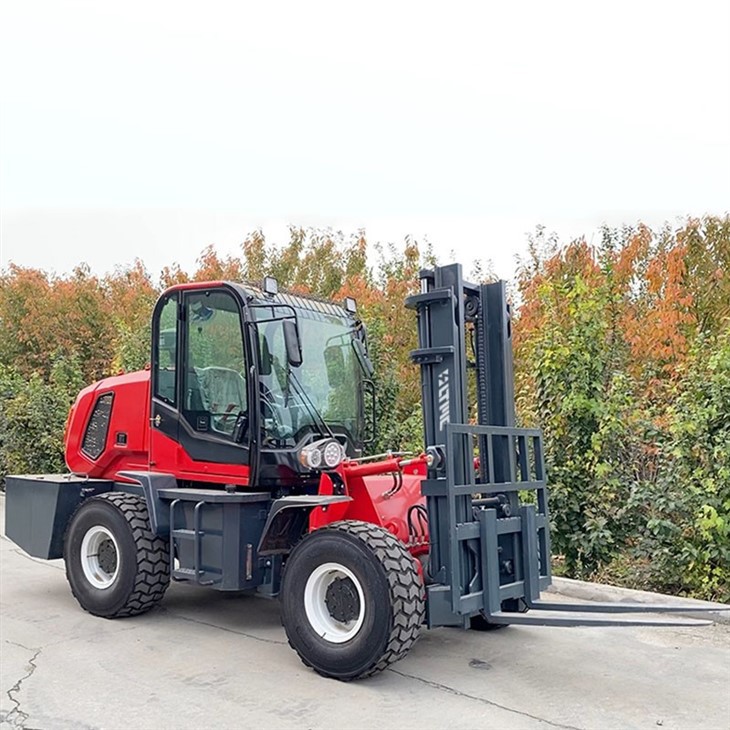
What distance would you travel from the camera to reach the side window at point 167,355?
660 centimetres

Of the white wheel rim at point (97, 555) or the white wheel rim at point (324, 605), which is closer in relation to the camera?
the white wheel rim at point (324, 605)

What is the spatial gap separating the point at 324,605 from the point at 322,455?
1075 mm

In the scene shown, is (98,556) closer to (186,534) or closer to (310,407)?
(186,534)

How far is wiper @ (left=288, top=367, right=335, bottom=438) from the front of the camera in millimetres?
6078

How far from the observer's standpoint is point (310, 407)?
618cm

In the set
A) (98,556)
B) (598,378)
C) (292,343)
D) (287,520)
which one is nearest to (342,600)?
(287,520)

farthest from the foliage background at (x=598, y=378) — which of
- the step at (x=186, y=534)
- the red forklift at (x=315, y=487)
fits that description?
the step at (x=186, y=534)

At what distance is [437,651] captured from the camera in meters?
5.67

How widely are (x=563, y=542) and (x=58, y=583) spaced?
486 centimetres

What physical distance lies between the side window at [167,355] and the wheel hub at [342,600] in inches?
87.1

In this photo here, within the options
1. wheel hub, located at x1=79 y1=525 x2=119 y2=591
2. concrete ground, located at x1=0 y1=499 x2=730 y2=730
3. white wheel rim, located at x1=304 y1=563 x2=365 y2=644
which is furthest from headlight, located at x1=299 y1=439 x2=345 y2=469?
wheel hub, located at x1=79 y1=525 x2=119 y2=591

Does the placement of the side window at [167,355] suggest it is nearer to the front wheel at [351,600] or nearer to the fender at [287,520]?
the fender at [287,520]

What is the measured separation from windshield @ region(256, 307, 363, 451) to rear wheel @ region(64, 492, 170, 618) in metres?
1.45

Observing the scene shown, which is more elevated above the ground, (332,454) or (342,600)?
(332,454)
